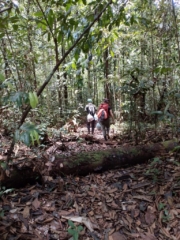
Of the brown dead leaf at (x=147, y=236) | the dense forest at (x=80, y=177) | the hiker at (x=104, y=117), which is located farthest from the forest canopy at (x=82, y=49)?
the brown dead leaf at (x=147, y=236)

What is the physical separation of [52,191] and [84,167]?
2.71 ft

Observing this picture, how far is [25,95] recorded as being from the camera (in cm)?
185

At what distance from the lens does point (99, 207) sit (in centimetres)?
298

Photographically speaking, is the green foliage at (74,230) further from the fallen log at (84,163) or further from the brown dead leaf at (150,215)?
the fallen log at (84,163)

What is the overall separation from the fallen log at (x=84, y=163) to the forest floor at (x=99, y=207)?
137mm

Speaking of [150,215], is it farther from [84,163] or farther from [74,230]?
[84,163]

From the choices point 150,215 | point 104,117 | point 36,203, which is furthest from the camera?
point 104,117

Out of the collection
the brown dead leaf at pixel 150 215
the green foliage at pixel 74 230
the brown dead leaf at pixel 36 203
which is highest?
the brown dead leaf at pixel 36 203

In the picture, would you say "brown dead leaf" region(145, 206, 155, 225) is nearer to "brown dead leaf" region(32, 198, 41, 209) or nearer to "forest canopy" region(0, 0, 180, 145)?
"brown dead leaf" region(32, 198, 41, 209)

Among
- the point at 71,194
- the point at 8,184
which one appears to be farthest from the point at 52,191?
the point at 8,184

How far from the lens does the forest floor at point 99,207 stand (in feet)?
8.08

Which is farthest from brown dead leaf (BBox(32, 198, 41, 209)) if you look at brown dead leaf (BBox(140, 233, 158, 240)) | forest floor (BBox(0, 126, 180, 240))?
brown dead leaf (BBox(140, 233, 158, 240))

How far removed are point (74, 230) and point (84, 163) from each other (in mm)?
1560

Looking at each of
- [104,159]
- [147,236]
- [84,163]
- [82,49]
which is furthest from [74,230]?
[82,49]
